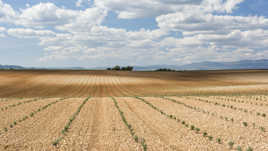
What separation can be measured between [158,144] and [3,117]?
44.5ft

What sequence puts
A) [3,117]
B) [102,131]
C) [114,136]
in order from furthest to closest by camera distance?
[3,117]
[102,131]
[114,136]

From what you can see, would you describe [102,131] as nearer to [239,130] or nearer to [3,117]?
[239,130]

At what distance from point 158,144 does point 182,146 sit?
3.82 ft

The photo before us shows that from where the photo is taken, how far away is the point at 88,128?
15.7 m

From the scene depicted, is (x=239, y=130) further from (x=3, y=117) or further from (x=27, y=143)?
(x=3, y=117)

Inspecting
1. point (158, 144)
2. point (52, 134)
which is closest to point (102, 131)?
point (52, 134)

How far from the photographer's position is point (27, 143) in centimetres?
1254

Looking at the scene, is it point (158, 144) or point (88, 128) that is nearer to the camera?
point (158, 144)

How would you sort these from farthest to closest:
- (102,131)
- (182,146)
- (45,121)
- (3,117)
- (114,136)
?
(3,117)
(45,121)
(102,131)
(114,136)
(182,146)

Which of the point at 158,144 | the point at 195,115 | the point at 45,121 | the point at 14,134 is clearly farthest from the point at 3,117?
the point at 195,115

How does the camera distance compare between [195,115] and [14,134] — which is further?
[195,115]

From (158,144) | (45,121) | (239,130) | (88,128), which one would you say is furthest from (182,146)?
(45,121)

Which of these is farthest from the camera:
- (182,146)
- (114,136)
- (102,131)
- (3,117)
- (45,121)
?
→ (3,117)

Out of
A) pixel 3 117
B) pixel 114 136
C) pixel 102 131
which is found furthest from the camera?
pixel 3 117
